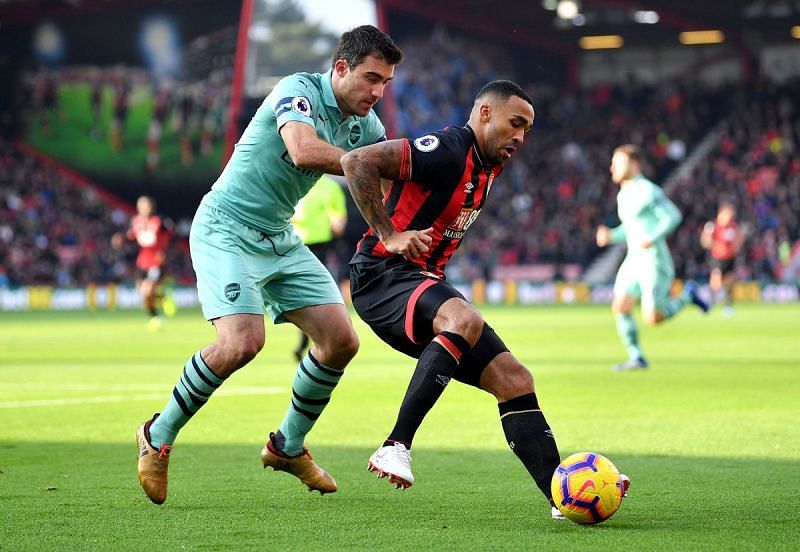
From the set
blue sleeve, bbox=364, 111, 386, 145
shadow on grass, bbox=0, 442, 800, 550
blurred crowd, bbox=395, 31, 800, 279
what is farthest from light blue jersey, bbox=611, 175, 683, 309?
blurred crowd, bbox=395, 31, 800, 279

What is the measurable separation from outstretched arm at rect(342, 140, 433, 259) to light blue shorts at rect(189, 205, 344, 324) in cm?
86

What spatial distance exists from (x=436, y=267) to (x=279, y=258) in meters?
0.85

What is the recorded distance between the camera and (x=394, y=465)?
521 centimetres

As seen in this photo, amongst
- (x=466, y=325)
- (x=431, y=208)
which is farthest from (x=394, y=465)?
(x=431, y=208)

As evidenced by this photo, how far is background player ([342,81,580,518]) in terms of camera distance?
5539 mm

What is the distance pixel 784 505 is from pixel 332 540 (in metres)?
2.14

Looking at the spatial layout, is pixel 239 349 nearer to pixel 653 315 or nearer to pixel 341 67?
pixel 341 67

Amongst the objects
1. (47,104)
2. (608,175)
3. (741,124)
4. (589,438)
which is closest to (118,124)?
(47,104)

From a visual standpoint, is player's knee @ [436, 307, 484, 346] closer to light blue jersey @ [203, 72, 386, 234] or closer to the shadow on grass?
the shadow on grass

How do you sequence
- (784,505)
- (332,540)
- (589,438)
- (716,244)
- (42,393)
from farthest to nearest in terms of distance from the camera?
(716,244) < (42,393) < (589,438) < (784,505) < (332,540)

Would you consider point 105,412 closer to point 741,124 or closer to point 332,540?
point 332,540

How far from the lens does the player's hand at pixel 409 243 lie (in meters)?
5.57

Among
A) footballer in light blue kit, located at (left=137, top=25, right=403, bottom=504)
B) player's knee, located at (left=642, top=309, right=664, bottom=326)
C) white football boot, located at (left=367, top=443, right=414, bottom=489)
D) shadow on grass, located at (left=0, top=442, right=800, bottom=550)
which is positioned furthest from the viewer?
player's knee, located at (left=642, top=309, right=664, bottom=326)

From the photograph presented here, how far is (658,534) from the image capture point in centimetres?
515
